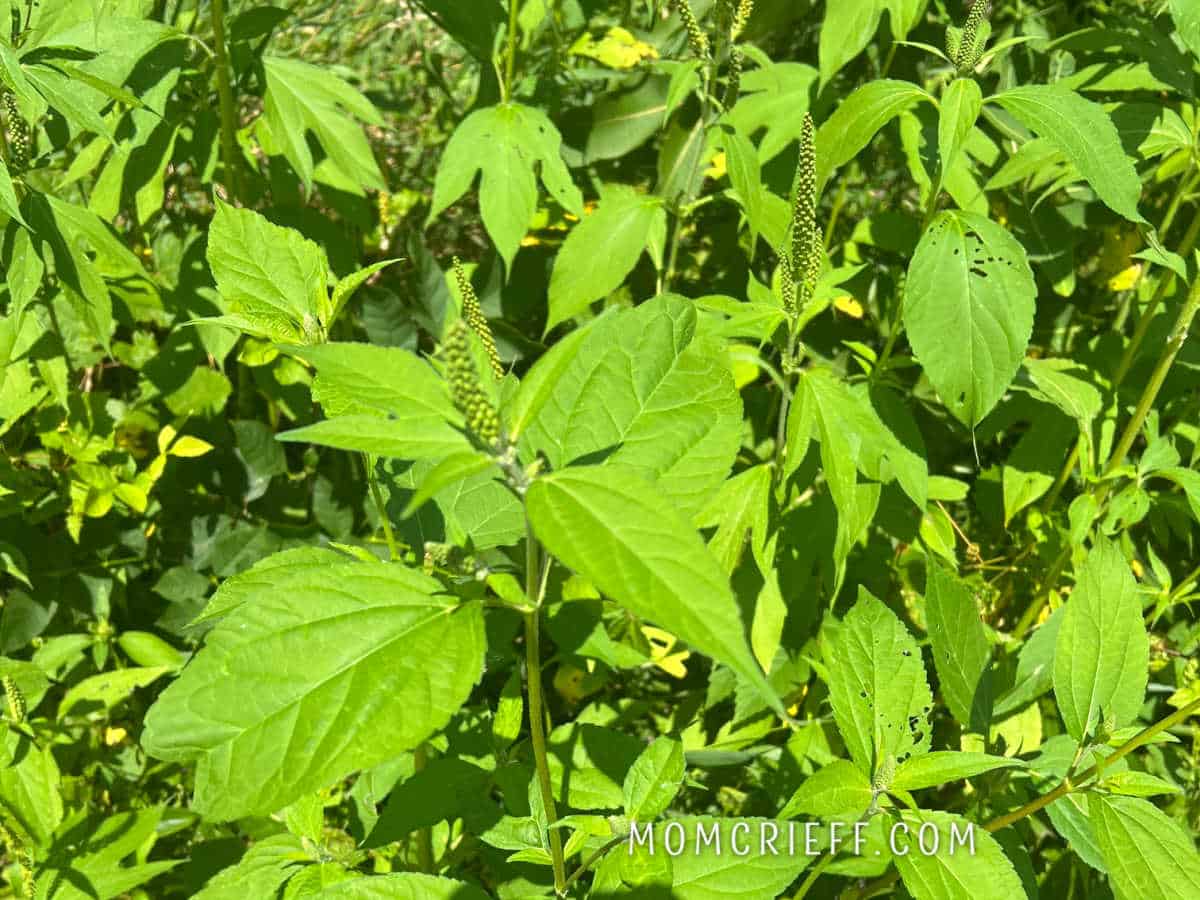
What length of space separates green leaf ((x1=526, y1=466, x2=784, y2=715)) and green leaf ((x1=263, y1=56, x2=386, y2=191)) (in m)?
1.67

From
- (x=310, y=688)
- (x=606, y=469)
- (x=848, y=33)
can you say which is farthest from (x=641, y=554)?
(x=848, y=33)

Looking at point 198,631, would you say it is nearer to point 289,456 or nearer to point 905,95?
point 289,456

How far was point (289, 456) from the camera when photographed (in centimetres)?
297

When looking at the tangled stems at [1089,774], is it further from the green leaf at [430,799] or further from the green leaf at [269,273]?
the green leaf at [269,273]

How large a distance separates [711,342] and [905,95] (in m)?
0.70

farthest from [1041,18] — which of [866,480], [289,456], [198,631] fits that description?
[198,631]

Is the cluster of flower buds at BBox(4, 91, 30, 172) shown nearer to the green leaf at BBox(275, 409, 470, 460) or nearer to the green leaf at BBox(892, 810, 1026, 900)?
the green leaf at BBox(275, 409, 470, 460)

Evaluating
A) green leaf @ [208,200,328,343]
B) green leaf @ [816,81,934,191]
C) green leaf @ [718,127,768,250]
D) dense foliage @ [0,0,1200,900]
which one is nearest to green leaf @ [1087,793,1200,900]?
dense foliage @ [0,0,1200,900]

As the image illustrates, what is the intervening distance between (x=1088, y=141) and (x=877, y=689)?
1.03m

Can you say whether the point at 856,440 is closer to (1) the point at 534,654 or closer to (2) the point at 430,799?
(1) the point at 534,654

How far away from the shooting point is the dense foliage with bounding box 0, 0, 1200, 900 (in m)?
1.02

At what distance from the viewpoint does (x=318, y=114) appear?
2344 mm

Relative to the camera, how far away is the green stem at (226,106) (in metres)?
2.25

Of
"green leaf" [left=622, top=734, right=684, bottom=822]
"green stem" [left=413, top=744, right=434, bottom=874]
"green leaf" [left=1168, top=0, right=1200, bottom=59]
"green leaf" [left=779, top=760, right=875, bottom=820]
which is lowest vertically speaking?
"green stem" [left=413, top=744, right=434, bottom=874]
